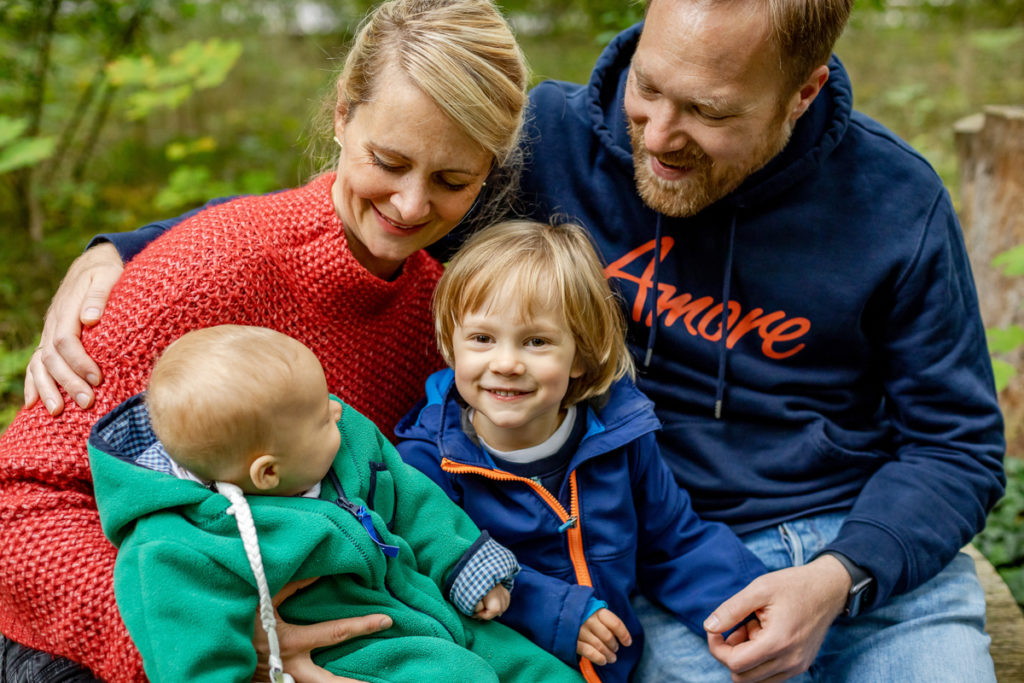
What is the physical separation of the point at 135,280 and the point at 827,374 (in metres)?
1.79

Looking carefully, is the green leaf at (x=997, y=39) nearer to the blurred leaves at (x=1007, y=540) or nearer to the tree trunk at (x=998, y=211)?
the tree trunk at (x=998, y=211)

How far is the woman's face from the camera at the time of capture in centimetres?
187

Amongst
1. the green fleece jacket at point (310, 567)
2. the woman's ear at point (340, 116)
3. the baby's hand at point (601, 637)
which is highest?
the woman's ear at point (340, 116)

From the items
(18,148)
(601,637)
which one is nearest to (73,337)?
(601,637)

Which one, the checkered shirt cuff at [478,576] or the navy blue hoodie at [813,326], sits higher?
the navy blue hoodie at [813,326]

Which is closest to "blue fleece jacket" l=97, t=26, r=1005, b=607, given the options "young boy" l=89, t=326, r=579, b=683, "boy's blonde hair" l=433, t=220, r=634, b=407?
"boy's blonde hair" l=433, t=220, r=634, b=407

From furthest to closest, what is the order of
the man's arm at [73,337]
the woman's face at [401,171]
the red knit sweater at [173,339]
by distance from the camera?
the woman's face at [401,171] → the man's arm at [73,337] → the red knit sweater at [173,339]

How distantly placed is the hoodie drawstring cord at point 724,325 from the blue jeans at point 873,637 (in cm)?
41

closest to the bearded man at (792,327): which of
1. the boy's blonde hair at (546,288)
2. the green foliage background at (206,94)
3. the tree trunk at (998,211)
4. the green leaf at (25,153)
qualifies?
the boy's blonde hair at (546,288)

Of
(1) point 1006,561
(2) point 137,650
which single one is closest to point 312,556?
(2) point 137,650

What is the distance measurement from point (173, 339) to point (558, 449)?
91cm

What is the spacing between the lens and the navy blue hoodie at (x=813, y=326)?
218 centimetres

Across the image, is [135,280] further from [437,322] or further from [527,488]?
[527,488]

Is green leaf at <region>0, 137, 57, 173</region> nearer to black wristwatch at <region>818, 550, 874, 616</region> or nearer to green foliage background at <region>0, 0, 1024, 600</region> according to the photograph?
green foliage background at <region>0, 0, 1024, 600</region>
